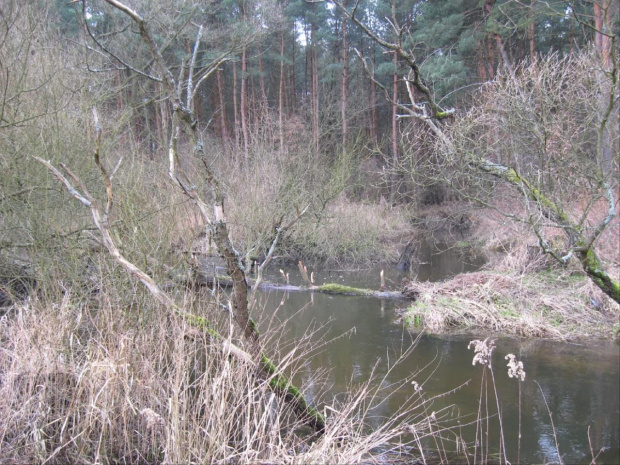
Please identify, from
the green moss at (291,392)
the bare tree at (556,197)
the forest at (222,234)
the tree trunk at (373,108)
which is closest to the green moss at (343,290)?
the forest at (222,234)

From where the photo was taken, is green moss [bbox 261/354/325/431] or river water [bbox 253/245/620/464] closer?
green moss [bbox 261/354/325/431]

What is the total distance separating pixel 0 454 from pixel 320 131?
1461cm

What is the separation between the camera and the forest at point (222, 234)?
3.27 metres

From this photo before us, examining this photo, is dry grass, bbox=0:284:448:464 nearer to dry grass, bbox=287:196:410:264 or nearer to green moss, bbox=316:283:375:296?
green moss, bbox=316:283:375:296

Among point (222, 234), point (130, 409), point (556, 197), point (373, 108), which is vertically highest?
point (373, 108)

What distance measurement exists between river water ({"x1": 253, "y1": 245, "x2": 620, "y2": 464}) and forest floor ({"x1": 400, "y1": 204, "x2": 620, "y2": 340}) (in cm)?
37

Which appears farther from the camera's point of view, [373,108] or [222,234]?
[373,108]

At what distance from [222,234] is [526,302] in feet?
23.1

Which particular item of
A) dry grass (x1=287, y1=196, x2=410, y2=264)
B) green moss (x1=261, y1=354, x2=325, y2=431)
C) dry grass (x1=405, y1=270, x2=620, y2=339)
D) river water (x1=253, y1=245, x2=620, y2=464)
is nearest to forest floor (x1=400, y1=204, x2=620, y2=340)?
dry grass (x1=405, y1=270, x2=620, y2=339)

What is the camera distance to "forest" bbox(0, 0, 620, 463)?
3.27 metres

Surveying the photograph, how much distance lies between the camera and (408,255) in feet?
46.4

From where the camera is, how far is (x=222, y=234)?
4.25 meters

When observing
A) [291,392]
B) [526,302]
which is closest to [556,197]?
[291,392]

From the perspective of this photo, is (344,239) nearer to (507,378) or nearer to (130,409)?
(507,378)
